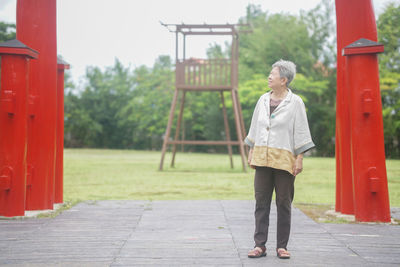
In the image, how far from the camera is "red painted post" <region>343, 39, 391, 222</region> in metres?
5.56

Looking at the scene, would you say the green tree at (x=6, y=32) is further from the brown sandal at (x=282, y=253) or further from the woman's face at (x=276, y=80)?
the brown sandal at (x=282, y=253)

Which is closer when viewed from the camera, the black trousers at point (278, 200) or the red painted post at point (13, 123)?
the black trousers at point (278, 200)

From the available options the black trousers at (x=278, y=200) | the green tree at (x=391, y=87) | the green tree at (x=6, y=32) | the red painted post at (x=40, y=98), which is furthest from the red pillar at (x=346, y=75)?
the green tree at (x=391, y=87)

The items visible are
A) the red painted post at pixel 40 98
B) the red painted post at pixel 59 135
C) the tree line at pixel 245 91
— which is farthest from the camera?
the tree line at pixel 245 91

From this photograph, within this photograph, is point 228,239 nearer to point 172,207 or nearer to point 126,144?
point 172,207

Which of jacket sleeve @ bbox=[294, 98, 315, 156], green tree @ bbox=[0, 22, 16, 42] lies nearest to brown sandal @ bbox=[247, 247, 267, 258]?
jacket sleeve @ bbox=[294, 98, 315, 156]

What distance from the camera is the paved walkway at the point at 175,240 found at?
12.6 ft

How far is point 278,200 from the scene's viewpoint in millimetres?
4125

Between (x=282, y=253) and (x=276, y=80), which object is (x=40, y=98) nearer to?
(x=276, y=80)

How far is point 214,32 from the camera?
1527 cm

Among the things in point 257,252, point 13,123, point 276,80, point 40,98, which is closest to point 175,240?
point 257,252

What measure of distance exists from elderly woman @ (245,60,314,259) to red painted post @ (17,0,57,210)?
10.6 feet

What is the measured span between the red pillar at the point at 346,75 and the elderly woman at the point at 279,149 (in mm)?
2215

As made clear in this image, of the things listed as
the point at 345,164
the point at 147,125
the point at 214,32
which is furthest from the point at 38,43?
the point at 147,125
